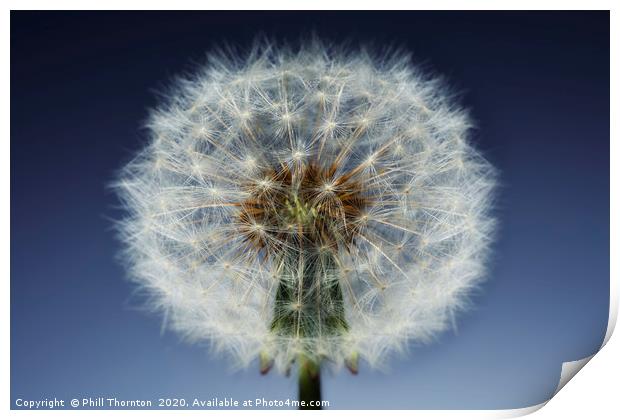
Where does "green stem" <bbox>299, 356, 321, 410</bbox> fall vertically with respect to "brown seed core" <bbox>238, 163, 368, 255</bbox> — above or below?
below

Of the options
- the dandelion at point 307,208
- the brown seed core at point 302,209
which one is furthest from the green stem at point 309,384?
the brown seed core at point 302,209

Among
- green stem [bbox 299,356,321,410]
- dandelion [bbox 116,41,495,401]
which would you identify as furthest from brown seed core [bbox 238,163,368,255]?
green stem [bbox 299,356,321,410]

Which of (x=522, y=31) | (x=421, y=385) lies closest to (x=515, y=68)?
(x=522, y=31)

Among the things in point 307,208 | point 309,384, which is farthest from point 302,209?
point 309,384

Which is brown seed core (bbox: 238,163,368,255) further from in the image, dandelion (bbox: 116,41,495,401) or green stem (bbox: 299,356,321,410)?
green stem (bbox: 299,356,321,410)

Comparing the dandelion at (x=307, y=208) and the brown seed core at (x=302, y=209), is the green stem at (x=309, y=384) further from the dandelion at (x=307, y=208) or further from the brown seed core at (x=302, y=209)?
the brown seed core at (x=302, y=209)

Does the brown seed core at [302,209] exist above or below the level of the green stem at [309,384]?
above
